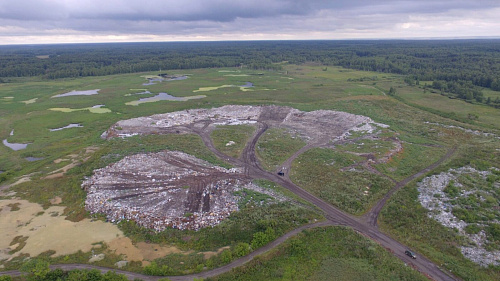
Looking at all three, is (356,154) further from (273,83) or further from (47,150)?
(273,83)

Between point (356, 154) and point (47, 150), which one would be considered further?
point (47, 150)

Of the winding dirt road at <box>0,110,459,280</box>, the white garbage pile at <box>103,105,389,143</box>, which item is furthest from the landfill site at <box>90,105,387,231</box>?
the winding dirt road at <box>0,110,459,280</box>

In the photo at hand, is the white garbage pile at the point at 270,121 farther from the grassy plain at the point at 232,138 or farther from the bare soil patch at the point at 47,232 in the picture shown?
the bare soil patch at the point at 47,232

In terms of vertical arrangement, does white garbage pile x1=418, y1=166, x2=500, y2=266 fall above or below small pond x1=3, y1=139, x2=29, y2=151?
below

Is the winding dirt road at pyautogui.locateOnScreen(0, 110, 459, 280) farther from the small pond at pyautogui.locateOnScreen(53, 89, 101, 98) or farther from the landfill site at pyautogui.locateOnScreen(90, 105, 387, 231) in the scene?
the small pond at pyautogui.locateOnScreen(53, 89, 101, 98)

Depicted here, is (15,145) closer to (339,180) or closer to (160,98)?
(160,98)

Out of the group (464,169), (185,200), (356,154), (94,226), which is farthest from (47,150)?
(464,169)
